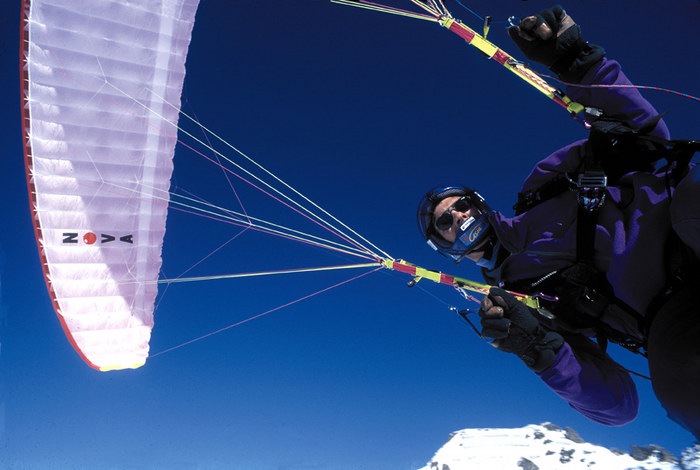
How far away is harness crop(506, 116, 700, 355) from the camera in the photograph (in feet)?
8.34

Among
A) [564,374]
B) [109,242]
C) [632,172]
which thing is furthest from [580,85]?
[109,242]

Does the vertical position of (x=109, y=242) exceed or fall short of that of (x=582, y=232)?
it exceeds it

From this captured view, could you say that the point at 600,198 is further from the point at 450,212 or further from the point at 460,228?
the point at 450,212

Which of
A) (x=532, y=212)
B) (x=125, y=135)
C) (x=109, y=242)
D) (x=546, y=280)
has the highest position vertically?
(x=125, y=135)

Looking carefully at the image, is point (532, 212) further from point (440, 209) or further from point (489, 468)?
point (489, 468)

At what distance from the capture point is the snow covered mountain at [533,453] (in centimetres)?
Answer: 4594

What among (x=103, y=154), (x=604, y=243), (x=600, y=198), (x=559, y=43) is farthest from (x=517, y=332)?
(x=103, y=154)

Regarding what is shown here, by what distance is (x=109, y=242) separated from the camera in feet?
18.2

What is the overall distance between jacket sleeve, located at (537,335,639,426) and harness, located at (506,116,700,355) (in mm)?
235

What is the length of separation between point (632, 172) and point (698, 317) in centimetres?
107

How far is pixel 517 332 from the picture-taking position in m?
3.04

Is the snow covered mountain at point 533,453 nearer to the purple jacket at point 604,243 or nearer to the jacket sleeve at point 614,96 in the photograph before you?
the purple jacket at point 604,243

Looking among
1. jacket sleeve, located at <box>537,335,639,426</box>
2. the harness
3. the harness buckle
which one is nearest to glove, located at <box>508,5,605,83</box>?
the harness

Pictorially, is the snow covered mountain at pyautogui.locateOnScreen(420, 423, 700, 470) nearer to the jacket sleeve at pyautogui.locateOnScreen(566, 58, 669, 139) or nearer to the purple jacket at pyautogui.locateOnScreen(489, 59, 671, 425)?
the purple jacket at pyautogui.locateOnScreen(489, 59, 671, 425)
